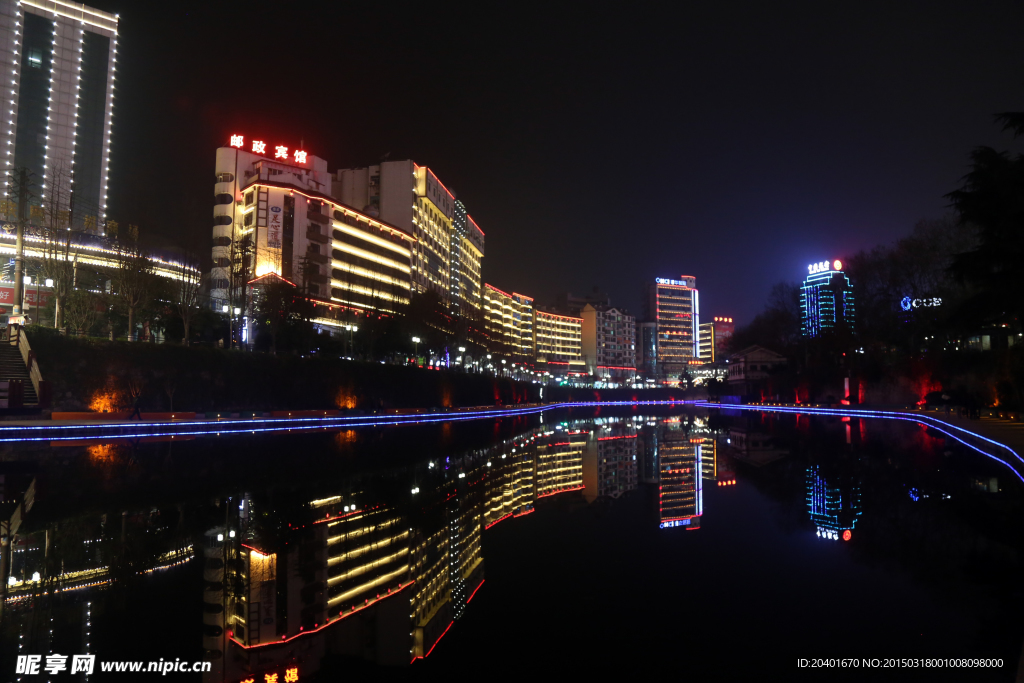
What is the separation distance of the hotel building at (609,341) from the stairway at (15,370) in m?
158

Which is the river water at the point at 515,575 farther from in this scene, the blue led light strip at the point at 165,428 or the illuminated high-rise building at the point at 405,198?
the illuminated high-rise building at the point at 405,198

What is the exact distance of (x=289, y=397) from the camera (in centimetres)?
3938

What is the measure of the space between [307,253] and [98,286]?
2330 cm

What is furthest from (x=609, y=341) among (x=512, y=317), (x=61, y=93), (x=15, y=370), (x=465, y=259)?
(x=15, y=370)

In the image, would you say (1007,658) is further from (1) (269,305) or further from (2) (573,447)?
(1) (269,305)

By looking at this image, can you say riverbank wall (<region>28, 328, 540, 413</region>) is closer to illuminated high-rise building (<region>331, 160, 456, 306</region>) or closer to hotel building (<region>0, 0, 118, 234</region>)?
illuminated high-rise building (<region>331, 160, 456, 306</region>)

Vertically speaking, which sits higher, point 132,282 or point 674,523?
point 132,282

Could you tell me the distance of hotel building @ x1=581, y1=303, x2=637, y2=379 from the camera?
183500 millimetres

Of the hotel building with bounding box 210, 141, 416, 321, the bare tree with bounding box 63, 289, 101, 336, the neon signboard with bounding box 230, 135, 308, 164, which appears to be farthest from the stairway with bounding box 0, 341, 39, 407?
the neon signboard with bounding box 230, 135, 308, 164

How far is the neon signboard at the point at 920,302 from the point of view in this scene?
53.2m

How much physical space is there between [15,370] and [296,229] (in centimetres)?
4489

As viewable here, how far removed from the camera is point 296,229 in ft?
232

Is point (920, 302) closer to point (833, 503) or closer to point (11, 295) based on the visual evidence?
point (833, 503)

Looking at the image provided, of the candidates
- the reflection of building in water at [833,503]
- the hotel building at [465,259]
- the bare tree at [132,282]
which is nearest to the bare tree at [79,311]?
the bare tree at [132,282]
